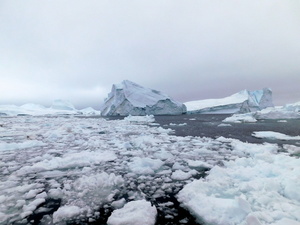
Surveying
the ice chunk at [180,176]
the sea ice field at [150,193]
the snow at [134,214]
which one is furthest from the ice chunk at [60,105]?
the snow at [134,214]

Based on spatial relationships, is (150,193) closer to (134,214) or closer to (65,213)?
(134,214)

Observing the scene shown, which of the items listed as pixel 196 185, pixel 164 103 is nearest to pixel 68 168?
pixel 196 185

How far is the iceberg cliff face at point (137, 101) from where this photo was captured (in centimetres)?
2991

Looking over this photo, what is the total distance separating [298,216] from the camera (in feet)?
5.89

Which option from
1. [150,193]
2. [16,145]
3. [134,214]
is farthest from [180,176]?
[16,145]

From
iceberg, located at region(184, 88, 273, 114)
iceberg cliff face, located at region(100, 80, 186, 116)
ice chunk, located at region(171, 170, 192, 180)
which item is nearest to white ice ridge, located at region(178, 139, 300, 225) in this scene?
ice chunk, located at region(171, 170, 192, 180)

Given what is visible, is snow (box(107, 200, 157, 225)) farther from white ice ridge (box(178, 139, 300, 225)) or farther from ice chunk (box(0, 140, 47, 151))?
ice chunk (box(0, 140, 47, 151))

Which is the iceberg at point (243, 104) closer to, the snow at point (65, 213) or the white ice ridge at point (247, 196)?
the white ice ridge at point (247, 196)

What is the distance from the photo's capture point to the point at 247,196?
2.25 m

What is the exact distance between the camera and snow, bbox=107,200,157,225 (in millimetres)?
1810

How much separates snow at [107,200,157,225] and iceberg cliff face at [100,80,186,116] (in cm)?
2715

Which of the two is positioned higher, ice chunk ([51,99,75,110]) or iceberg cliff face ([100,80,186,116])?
ice chunk ([51,99,75,110])

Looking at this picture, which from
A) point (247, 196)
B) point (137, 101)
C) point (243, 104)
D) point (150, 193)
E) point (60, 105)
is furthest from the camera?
point (60, 105)

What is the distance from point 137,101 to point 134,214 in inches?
1116
